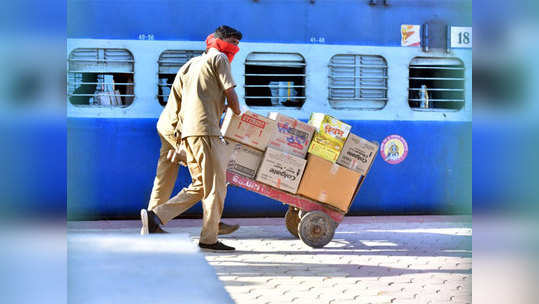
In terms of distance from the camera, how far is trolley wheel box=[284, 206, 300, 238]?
7297 millimetres

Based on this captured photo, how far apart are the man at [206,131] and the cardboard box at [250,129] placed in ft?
0.75

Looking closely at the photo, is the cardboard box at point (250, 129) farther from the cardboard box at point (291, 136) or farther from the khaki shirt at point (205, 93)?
the khaki shirt at point (205, 93)

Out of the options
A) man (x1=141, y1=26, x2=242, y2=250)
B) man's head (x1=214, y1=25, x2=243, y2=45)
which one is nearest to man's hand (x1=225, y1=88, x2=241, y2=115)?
man (x1=141, y1=26, x2=242, y2=250)

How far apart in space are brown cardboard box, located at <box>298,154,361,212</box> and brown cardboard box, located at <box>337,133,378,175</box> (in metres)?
0.09

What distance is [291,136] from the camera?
22.3ft

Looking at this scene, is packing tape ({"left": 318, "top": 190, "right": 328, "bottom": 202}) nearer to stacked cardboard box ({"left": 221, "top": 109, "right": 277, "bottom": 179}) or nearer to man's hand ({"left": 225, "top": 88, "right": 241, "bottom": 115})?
stacked cardboard box ({"left": 221, "top": 109, "right": 277, "bottom": 179})

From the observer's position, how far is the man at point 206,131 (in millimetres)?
6262

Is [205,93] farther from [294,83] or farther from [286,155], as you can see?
[294,83]

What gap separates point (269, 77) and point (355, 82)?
1059 millimetres


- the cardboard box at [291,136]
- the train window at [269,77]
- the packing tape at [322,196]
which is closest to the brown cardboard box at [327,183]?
the packing tape at [322,196]

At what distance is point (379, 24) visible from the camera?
8844mm

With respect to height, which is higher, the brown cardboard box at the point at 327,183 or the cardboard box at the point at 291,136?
the cardboard box at the point at 291,136
